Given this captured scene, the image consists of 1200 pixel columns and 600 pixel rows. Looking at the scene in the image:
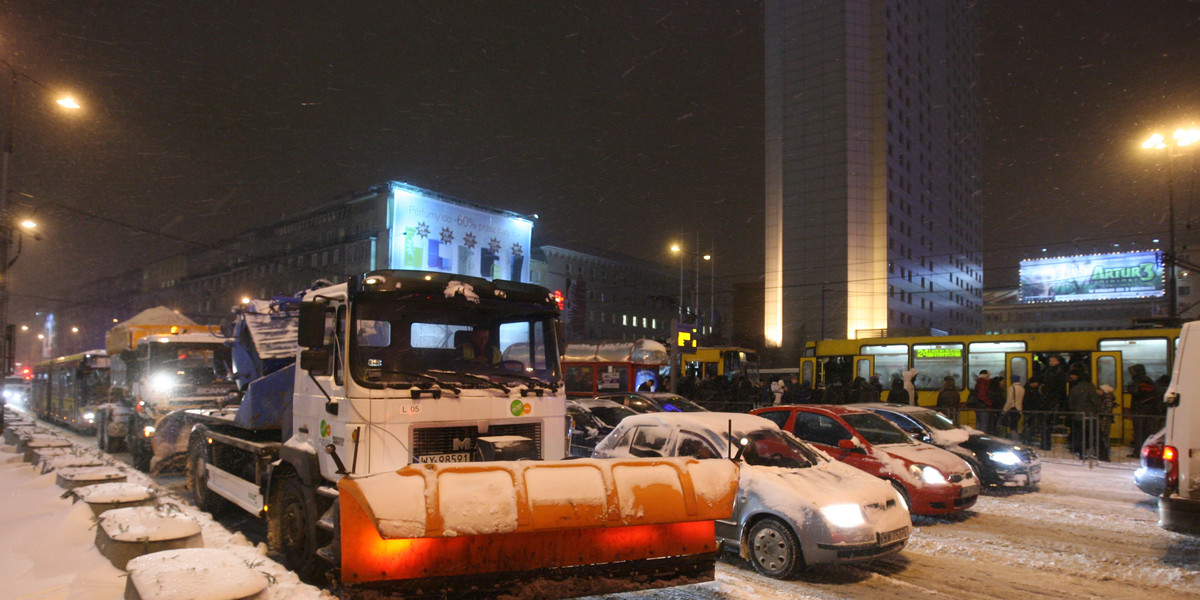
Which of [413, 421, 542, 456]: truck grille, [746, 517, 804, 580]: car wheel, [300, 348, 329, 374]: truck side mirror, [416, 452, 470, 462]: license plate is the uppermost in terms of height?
[300, 348, 329, 374]: truck side mirror

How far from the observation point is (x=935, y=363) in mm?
23516

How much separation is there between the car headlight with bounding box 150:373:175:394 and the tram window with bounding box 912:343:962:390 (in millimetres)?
21159

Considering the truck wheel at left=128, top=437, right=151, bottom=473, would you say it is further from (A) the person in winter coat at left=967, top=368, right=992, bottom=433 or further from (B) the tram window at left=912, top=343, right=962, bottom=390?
(B) the tram window at left=912, top=343, right=962, bottom=390

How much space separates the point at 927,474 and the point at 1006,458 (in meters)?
3.72

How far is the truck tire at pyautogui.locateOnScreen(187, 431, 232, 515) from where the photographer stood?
987 cm

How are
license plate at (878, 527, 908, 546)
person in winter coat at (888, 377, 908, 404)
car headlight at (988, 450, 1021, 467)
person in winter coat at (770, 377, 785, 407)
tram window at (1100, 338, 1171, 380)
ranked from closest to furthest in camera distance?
license plate at (878, 527, 908, 546), car headlight at (988, 450, 1021, 467), person in winter coat at (888, 377, 908, 404), tram window at (1100, 338, 1171, 380), person in winter coat at (770, 377, 785, 407)

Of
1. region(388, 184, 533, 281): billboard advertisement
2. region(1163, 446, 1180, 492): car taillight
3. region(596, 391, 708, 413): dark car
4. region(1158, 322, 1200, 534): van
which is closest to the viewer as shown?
region(1158, 322, 1200, 534): van

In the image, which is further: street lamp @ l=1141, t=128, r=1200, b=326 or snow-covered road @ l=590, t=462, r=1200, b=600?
street lamp @ l=1141, t=128, r=1200, b=326

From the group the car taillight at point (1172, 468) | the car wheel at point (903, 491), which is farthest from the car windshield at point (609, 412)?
the car taillight at point (1172, 468)

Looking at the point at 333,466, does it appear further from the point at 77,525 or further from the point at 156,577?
the point at 77,525

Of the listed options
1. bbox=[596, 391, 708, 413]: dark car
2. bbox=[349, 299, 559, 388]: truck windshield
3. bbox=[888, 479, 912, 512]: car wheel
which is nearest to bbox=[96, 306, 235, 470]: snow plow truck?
bbox=[596, 391, 708, 413]: dark car

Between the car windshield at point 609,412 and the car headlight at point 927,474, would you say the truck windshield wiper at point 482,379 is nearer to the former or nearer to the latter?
the car headlight at point 927,474

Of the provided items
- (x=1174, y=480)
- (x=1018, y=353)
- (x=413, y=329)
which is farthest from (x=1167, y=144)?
(x=413, y=329)

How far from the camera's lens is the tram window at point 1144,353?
19344mm
